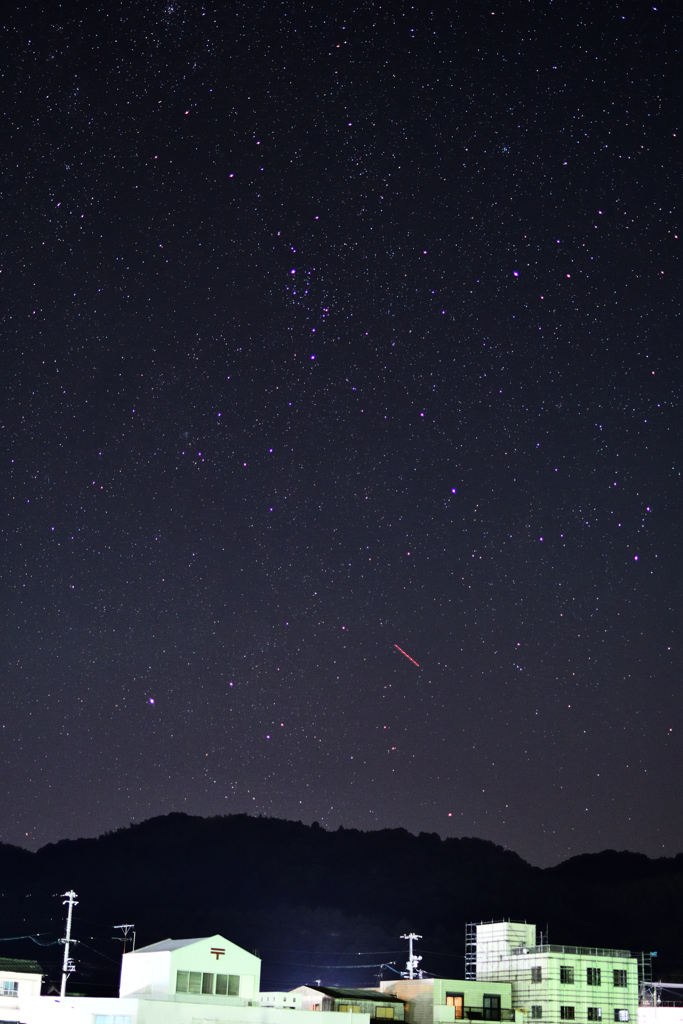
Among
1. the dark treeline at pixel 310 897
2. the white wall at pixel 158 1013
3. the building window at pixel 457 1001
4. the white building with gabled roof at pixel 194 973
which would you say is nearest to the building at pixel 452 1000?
the building window at pixel 457 1001

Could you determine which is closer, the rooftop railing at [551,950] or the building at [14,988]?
the building at [14,988]

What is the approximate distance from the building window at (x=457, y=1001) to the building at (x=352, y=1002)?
2795 millimetres

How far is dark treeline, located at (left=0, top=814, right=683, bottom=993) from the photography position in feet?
461

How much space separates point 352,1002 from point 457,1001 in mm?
7473

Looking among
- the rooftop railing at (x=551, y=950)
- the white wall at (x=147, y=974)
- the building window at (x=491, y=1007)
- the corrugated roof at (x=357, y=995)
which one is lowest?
the building window at (x=491, y=1007)

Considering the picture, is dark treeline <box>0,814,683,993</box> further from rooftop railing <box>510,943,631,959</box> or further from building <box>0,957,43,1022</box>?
building <box>0,957,43,1022</box>

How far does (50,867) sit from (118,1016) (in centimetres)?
9466

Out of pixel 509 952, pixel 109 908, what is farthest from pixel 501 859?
pixel 509 952

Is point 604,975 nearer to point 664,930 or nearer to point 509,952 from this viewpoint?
point 509,952

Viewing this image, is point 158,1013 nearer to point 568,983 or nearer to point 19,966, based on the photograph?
point 19,966

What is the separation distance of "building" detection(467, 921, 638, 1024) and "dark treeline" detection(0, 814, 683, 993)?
64971 mm

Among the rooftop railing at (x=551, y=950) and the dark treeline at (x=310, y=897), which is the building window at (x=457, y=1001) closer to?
the rooftop railing at (x=551, y=950)

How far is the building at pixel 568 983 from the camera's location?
71562 millimetres

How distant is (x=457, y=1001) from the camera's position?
69.4m
